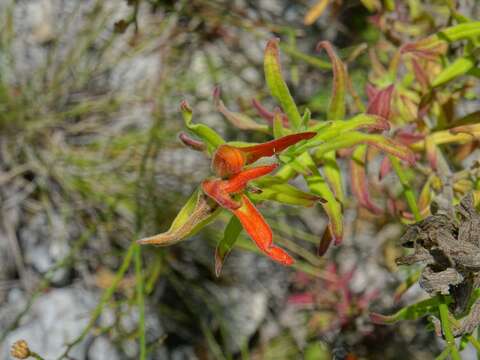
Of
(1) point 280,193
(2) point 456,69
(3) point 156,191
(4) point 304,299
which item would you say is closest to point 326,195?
(1) point 280,193

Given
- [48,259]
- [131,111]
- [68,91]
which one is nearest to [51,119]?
[68,91]

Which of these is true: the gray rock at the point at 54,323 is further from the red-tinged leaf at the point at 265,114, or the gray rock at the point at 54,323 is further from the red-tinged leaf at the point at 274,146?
the red-tinged leaf at the point at 274,146

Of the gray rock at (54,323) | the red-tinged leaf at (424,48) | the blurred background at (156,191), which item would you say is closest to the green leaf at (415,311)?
the red-tinged leaf at (424,48)

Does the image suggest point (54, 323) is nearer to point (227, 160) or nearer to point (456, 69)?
point (227, 160)

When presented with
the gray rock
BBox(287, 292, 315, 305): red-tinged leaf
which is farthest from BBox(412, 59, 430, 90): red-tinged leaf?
the gray rock

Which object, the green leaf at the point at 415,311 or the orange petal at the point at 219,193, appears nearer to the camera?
the orange petal at the point at 219,193

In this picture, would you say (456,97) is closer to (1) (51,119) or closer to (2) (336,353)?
(2) (336,353)
